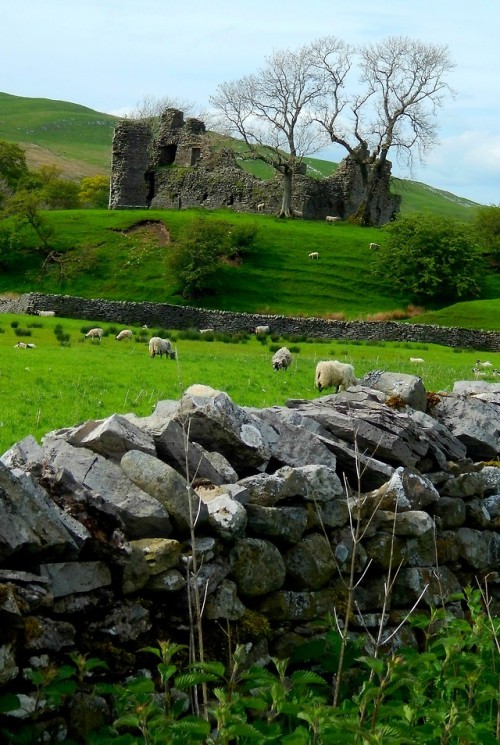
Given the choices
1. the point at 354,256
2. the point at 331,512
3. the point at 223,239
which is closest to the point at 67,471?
the point at 331,512

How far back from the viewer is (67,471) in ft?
19.6

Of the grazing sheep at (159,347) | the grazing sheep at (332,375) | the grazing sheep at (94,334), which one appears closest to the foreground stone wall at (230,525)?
the grazing sheep at (332,375)

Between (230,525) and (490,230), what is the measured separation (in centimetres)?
7051

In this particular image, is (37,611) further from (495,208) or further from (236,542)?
(495,208)

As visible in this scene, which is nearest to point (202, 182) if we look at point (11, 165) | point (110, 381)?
point (11, 165)

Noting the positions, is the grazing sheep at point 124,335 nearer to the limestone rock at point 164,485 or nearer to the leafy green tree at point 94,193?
the limestone rock at point 164,485

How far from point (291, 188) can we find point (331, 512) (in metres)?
73.7

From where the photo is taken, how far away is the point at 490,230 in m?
73.3

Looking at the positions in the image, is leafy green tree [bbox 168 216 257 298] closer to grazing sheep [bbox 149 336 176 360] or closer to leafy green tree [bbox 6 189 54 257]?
leafy green tree [bbox 6 189 54 257]

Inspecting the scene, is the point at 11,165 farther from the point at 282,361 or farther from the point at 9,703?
the point at 9,703

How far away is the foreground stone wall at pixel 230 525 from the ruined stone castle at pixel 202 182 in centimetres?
7204

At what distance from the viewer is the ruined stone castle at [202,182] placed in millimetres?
80438

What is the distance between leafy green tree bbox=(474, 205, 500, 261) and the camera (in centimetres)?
7212

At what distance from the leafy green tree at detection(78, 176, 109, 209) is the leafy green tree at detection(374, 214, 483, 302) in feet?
156
